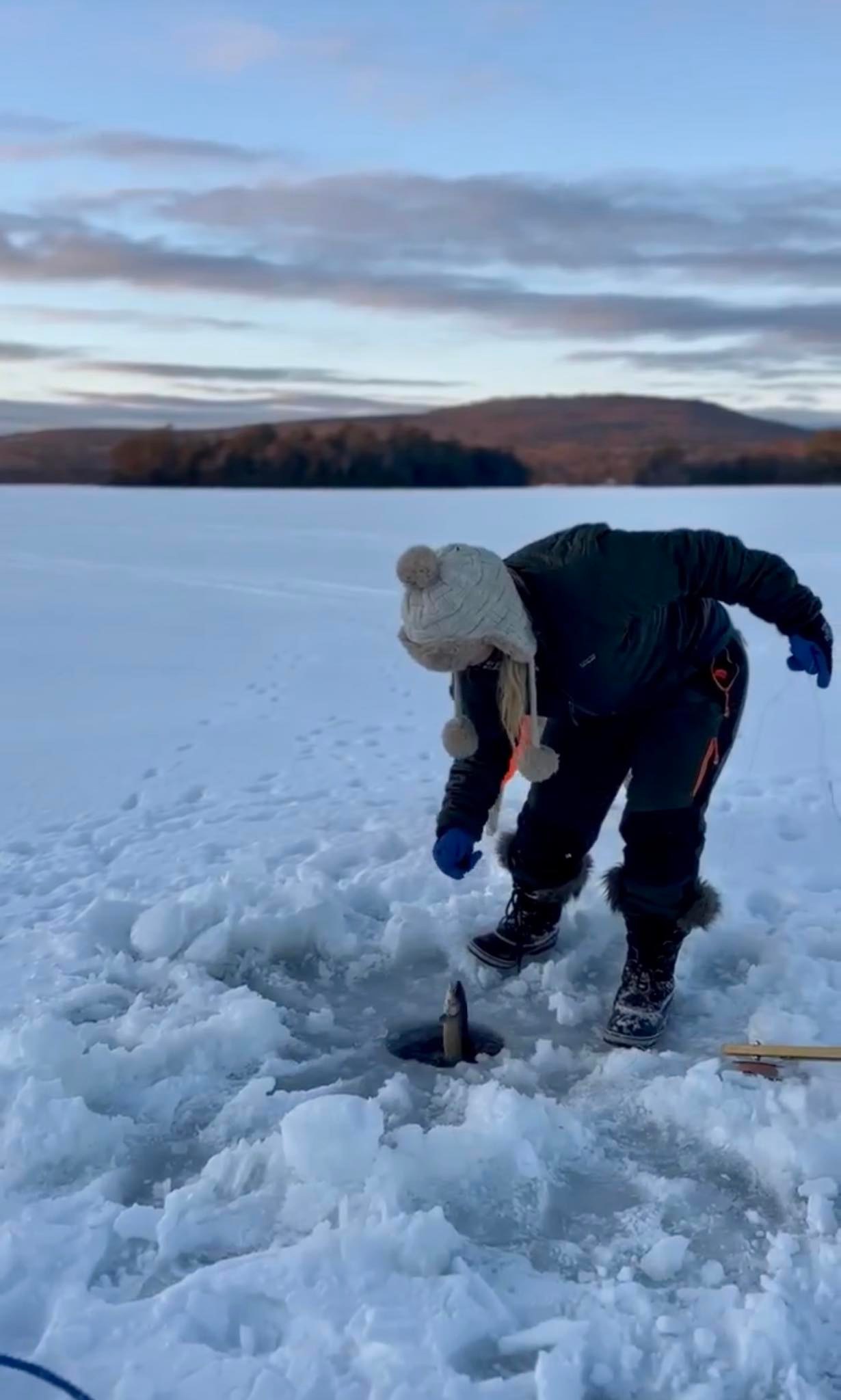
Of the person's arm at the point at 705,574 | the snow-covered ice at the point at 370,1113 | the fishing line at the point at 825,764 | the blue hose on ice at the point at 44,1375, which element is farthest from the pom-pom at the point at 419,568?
the fishing line at the point at 825,764

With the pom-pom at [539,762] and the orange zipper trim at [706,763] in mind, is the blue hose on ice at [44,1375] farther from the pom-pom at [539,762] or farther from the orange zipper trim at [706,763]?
the orange zipper trim at [706,763]

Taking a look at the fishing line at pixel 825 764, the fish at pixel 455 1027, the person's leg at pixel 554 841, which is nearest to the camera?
the fish at pixel 455 1027

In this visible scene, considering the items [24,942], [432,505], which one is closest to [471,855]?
[24,942]

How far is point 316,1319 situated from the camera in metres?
2.31

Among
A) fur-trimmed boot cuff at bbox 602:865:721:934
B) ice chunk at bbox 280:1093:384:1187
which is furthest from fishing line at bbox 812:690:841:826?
ice chunk at bbox 280:1093:384:1187

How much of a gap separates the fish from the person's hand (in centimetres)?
125

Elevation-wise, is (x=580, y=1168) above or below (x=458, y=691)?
below

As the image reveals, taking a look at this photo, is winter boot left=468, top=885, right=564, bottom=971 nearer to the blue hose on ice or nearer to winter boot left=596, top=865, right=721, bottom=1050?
winter boot left=596, top=865, right=721, bottom=1050

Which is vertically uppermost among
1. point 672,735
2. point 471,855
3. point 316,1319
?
point 672,735

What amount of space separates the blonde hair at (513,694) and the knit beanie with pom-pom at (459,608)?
22 millimetres

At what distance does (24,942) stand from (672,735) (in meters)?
2.13

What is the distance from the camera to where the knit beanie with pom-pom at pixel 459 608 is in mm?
2898

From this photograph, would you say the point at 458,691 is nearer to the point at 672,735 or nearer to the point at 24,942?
the point at 672,735

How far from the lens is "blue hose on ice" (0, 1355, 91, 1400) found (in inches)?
85.1
